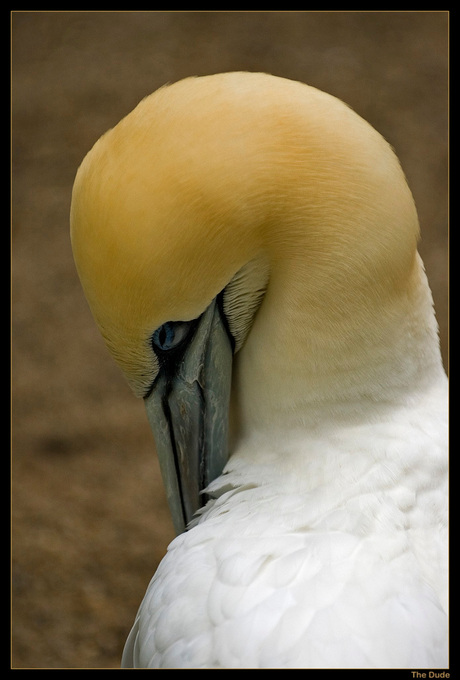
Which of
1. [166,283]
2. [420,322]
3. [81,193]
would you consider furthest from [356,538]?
[81,193]

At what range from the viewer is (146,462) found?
5.06 m

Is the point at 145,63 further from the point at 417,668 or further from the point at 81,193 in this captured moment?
the point at 417,668

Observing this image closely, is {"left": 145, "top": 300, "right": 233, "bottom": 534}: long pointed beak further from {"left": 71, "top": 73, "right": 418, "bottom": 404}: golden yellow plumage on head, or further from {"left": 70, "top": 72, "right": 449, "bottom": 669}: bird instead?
Answer: {"left": 71, "top": 73, "right": 418, "bottom": 404}: golden yellow plumage on head

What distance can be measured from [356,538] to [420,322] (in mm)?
591

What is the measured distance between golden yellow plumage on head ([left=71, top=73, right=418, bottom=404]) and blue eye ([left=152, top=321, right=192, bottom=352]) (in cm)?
4

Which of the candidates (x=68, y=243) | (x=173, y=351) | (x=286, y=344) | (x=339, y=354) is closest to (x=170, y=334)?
(x=173, y=351)

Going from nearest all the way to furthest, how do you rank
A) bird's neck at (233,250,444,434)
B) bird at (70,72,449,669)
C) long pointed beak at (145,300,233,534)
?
bird at (70,72,449,669) → bird's neck at (233,250,444,434) → long pointed beak at (145,300,233,534)

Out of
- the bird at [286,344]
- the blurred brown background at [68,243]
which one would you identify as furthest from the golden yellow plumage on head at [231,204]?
the blurred brown background at [68,243]

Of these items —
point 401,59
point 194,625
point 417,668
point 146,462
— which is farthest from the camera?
point 401,59

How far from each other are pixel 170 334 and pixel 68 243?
16.2 ft

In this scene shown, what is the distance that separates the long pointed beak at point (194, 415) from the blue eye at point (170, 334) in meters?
0.04

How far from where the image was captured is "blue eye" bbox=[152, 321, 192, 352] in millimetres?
2020

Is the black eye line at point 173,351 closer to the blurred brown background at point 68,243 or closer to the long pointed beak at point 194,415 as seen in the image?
the long pointed beak at point 194,415

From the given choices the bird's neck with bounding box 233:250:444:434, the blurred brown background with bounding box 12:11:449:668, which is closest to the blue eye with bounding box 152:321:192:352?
the bird's neck with bounding box 233:250:444:434
